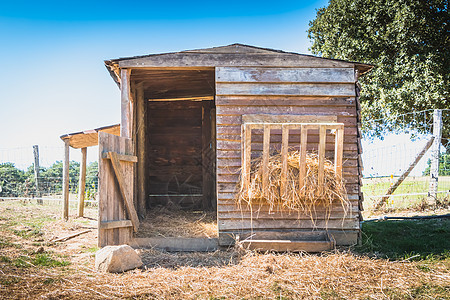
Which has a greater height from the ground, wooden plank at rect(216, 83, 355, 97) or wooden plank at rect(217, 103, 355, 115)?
wooden plank at rect(216, 83, 355, 97)

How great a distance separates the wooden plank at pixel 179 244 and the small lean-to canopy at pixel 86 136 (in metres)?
2.89

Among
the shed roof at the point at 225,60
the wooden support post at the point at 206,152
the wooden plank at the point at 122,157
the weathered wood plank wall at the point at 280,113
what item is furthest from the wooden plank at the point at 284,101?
the wooden support post at the point at 206,152

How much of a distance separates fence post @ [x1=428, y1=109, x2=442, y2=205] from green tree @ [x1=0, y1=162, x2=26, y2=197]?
512 inches

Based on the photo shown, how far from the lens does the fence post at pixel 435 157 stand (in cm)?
926

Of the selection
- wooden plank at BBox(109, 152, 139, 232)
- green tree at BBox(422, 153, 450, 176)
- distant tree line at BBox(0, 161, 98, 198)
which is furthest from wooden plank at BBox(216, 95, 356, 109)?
distant tree line at BBox(0, 161, 98, 198)

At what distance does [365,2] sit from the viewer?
48.1ft

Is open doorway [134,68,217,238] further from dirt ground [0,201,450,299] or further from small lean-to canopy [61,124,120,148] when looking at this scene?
dirt ground [0,201,450,299]

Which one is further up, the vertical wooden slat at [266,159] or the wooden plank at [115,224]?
the vertical wooden slat at [266,159]

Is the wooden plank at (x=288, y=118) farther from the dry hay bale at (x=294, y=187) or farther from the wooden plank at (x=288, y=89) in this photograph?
the dry hay bale at (x=294, y=187)

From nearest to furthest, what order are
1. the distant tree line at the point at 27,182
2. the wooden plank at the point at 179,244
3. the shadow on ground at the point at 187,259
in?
the shadow on ground at the point at 187,259 → the wooden plank at the point at 179,244 → the distant tree line at the point at 27,182

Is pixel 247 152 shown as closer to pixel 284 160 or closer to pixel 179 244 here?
pixel 284 160

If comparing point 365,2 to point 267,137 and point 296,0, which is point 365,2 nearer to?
point 296,0

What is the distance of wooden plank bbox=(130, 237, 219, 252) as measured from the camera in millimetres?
5785

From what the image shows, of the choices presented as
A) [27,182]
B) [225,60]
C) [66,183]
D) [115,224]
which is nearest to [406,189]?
[225,60]
